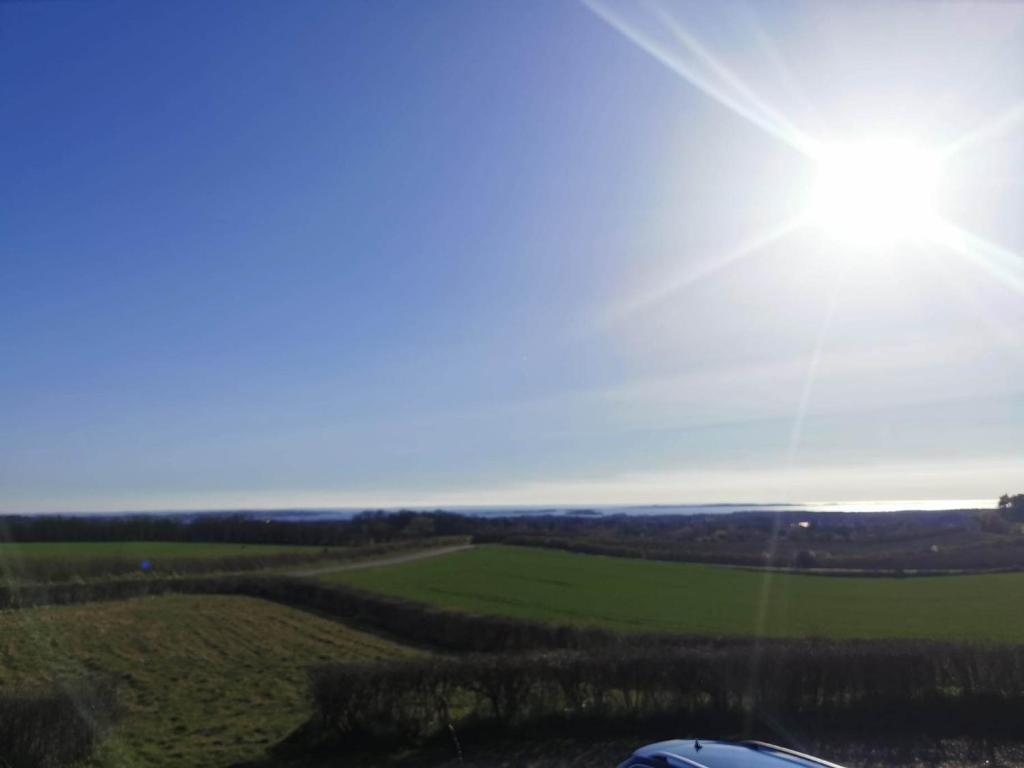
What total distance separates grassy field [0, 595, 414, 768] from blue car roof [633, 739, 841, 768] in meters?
9.04

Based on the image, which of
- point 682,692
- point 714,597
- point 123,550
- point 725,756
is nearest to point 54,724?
point 682,692

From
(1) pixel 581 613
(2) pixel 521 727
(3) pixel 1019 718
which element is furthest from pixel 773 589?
(2) pixel 521 727

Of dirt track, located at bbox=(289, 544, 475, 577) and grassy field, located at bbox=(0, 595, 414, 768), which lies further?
dirt track, located at bbox=(289, 544, 475, 577)

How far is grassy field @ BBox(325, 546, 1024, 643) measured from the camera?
3081 centimetres

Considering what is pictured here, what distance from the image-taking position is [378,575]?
56156 mm

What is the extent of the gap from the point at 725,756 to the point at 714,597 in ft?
119

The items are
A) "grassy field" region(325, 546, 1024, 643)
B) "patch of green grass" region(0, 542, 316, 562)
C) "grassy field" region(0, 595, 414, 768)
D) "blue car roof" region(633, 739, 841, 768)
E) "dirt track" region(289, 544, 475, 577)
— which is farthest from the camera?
"dirt track" region(289, 544, 475, 577)

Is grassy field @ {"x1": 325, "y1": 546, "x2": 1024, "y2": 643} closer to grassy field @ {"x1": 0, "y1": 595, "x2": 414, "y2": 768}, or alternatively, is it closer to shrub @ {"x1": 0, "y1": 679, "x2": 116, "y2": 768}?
grassy field @ {"x1": 0, "y1": 595, "x2": 414, "y2": 768}

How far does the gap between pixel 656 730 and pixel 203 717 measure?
9.68m

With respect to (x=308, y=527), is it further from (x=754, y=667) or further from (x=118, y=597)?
(x=754, y=667)

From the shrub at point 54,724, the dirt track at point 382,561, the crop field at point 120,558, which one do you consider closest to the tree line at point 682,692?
the shrub at point 54,724

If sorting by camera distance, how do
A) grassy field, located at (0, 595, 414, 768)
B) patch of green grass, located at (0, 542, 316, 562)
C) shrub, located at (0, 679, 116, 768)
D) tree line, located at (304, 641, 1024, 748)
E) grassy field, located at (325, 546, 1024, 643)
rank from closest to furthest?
shrub, located at (0, 679, 116, 768) → tree line, located at (304, 641, 1024, 748) → grassy field, located at (0, 595, 414, 768) → grassy field, located at (325, 546, 1024, 643) → patch of green grass, located at (0, 542, 316, 562)

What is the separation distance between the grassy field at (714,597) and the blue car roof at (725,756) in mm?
16557

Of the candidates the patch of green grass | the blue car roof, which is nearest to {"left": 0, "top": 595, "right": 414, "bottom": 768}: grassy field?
the blue car roof
